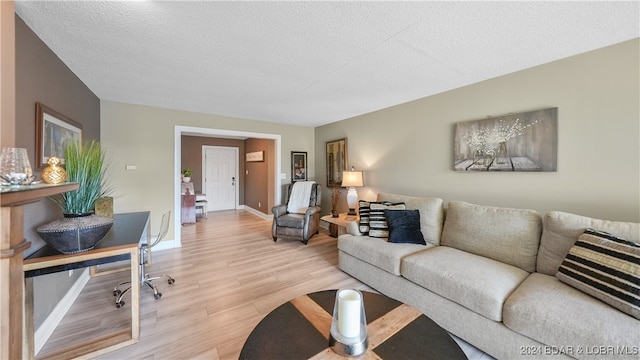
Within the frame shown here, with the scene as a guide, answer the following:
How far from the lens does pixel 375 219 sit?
2.79 m

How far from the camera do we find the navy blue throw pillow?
2.51 m

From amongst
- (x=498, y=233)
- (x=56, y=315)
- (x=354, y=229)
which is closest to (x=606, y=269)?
(x=498, y=233)

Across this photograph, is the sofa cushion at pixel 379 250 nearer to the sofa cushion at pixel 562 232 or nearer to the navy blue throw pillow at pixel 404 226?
the navy blue throw pillow at pixel 404 226

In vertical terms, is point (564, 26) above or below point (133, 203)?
above

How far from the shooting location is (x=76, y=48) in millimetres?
1942

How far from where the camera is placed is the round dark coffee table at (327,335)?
1.05 meters

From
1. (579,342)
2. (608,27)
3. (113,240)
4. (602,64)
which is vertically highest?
(608,27)

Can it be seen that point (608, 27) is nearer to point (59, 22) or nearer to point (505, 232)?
point (505, 232)

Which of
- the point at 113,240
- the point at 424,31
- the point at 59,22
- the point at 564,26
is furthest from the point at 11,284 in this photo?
the point at 564,26

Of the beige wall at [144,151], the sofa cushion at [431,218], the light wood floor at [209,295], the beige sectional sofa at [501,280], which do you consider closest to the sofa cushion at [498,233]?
the beige sectional sofa at [501,280]

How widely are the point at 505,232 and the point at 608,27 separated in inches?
65.2

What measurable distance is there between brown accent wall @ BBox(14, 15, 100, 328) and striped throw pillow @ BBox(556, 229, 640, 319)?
3778 mm

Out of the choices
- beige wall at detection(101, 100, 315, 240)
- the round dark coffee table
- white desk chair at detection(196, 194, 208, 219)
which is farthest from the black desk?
white desk chair at detection(196, 194, 208, 219)

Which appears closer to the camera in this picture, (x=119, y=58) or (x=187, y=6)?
(x=187, y=6)
